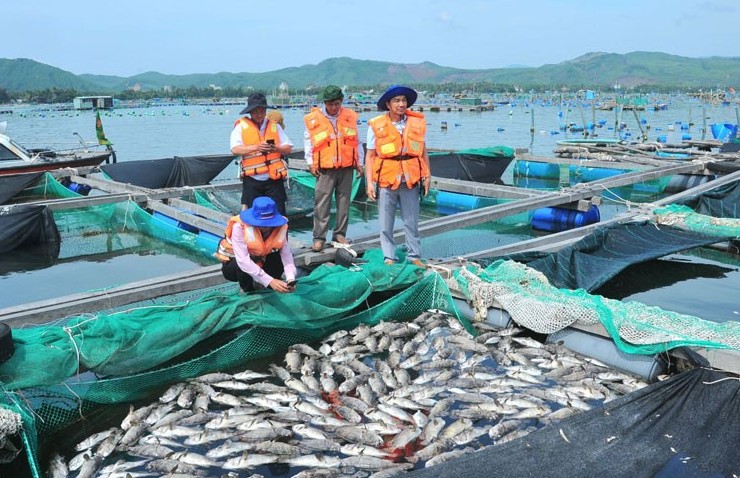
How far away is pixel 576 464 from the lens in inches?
151

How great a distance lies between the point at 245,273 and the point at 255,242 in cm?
55

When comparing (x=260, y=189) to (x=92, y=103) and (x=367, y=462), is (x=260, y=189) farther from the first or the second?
(x=92, y=103)

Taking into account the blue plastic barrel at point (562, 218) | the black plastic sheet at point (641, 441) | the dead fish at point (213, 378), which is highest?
the blue plastic barrel at point (562, 218)

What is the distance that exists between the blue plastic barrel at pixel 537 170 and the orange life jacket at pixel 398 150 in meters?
14.2

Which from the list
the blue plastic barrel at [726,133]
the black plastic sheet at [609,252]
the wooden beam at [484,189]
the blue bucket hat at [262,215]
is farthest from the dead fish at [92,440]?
the blue plastic barrel at [726,133]

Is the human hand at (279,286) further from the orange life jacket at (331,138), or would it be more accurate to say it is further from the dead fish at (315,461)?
the orange life jacket at (331,138)

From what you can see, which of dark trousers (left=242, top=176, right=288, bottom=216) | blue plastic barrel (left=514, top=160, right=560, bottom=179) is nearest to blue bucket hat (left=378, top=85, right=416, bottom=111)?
dark trousers (left=242, top=176, right=288, bottom=216)

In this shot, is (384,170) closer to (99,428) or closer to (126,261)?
(99,428)

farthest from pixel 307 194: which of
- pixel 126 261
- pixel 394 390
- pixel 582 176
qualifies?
pixel 582 176

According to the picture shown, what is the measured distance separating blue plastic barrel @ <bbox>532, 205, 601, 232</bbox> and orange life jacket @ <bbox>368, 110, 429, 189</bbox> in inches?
231

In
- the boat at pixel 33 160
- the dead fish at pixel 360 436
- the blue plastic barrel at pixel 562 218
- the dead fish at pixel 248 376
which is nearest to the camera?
the dead fish at pixel 360 436

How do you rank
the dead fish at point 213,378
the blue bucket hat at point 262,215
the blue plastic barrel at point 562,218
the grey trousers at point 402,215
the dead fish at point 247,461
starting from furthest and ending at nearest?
1. the blue plastic barrel at point 562,218
2. the grey trousers at point 402,215
3. the dead fish at point 213,378
4. the blue bucket hat at point 262,215
5. the dead fish at point 247,461

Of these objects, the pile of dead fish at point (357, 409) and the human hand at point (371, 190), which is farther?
the human hand at point (371, 190)

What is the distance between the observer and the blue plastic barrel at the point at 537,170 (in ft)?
67.2
